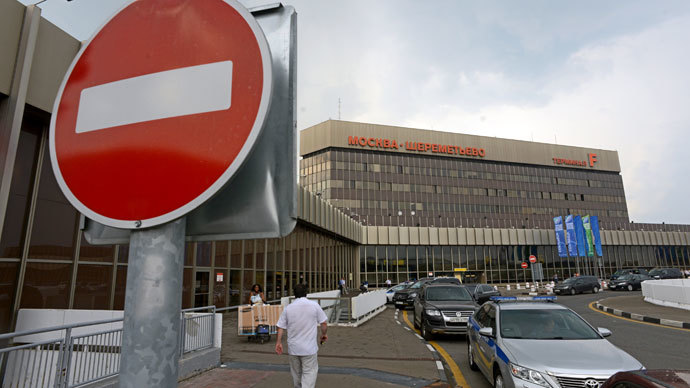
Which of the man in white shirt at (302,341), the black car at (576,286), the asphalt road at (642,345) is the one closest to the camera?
the man in white shirt at (302,341)

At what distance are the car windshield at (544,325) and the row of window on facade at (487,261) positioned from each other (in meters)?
43.5

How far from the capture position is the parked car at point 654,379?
11.7 feet

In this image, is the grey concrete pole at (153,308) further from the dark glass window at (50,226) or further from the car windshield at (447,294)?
the car windshield at (447,294)

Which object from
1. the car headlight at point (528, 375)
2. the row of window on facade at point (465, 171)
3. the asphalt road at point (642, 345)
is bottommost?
the asphalt road at point (642, 345)

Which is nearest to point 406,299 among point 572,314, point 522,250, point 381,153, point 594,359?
point 572,314

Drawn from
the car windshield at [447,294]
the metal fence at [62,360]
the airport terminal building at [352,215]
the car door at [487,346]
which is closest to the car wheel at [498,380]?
the car door at [487,346]

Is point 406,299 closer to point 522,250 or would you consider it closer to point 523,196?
point 522,250

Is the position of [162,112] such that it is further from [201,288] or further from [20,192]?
[201,288]

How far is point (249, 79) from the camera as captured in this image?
1554 millimetres

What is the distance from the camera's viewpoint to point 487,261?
181 ft

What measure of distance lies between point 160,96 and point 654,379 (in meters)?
4.61

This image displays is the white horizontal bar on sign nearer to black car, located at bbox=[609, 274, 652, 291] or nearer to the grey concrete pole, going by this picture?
the grey concrete pole

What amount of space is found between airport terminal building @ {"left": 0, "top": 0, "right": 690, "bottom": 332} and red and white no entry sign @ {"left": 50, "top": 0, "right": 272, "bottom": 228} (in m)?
0.33

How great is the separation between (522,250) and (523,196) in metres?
22.7
